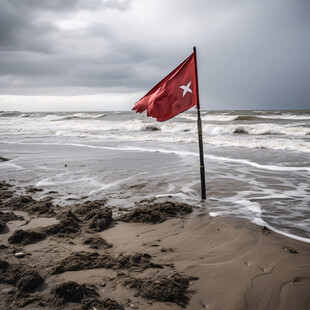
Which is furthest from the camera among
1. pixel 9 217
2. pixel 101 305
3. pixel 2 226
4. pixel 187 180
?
pixel 187 180

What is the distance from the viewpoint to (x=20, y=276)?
9.27 ft

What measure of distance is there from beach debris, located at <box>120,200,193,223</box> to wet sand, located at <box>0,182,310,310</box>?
0.06ft

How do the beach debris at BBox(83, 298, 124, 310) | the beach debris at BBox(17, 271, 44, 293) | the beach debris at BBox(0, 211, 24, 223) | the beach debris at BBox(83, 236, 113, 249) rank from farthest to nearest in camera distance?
the beach debris at BBox(0, 211, 24, 223) → the beach debris at BBox(83, 236, 113, 249) → the beach debris at BBox(17, 271, 44, 293) → the beach debris at BBox(83, 298, 124, 310)

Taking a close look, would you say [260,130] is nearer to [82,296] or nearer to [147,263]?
[147,263]

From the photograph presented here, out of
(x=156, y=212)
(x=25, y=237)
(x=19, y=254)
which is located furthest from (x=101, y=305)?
(x=156, y=212)

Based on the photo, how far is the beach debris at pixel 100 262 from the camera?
305 cm

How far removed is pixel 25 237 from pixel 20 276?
106cm

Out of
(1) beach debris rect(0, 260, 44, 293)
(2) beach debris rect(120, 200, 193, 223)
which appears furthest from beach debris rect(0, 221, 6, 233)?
(2) beach debris rect(120, 200, 193, 223)

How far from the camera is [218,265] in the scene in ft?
10.2

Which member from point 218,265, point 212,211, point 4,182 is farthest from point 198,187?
point 4,182

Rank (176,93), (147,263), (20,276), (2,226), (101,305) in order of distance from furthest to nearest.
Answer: (176,93), (2,226), (147,263), (20,276), (101,305)

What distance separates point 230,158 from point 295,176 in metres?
3.49

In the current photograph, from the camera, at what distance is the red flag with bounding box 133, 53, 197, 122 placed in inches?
210

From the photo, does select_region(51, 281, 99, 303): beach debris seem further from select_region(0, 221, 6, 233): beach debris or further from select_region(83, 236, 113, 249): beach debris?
select_region(0, 221, 6, 233): beach debris
